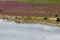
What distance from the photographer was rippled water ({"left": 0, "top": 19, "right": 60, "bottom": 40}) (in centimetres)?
776

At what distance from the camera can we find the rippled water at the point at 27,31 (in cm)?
776

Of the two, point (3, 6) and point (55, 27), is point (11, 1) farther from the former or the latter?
point (55, 27)

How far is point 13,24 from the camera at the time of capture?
9297mm

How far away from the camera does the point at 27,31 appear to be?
27.6 feet

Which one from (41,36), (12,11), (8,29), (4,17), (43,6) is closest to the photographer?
(41,36)

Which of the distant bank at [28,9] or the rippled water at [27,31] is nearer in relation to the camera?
the rippled water at [27,31]

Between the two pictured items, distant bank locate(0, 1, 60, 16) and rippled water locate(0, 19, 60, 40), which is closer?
rippled water locate(0, 19, 60, 40)

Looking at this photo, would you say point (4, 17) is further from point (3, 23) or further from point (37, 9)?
point (37, 9)

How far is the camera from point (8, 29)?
8641 millimetres

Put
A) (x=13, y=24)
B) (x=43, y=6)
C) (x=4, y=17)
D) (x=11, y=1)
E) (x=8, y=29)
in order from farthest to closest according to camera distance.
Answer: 1. (x=11, y=1)
2. (x=43, y=6)
3. (x=4, y=17)
4. (x=13, y=24)
5. (x=8, y=29)

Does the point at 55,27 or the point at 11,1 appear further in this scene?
the point at 11,1

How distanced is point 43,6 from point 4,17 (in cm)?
336

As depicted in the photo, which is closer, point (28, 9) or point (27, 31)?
point (27, 31)

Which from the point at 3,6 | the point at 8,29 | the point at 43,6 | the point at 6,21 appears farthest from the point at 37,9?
the point at 8,29
